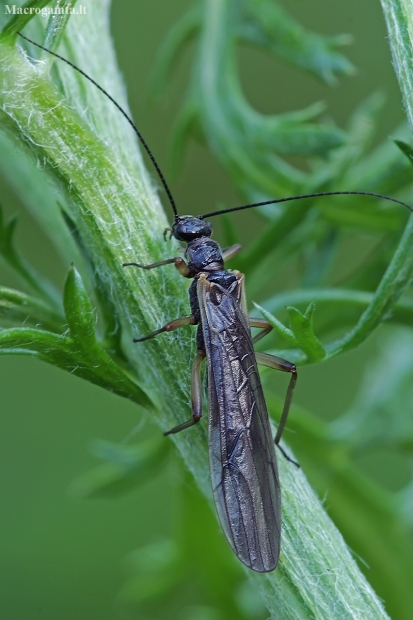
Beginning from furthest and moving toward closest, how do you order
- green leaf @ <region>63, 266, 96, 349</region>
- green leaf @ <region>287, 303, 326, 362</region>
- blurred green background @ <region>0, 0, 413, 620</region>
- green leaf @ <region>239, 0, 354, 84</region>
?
blurred green background @ <region>0, 0, 413, 620</region>, green leaf @ <region>239, 0, 354, 84</region>, green leaf @ <region>287, 303, 326, 362</region>, green leaf @ <region>63, 266, 96, 349</region>

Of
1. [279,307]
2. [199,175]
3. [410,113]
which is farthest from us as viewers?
[199,175]

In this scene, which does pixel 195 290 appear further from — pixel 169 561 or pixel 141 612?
pixel 141 612

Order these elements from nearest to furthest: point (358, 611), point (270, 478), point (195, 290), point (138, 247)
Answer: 1. point (358, 611)
2. point (138, 247)
3. point (270, 478)
4. point (195, 290)

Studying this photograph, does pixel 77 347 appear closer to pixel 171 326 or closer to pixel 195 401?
pixel 171 326

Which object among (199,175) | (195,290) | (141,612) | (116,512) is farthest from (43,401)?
(195,290)

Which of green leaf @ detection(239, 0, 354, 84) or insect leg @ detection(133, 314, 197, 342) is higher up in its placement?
green leaf @ detection(239, 0, 354, 84)

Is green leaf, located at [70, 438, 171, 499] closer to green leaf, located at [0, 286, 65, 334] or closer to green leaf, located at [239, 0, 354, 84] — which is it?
green leaf, located at [0, 286, 65, 334]

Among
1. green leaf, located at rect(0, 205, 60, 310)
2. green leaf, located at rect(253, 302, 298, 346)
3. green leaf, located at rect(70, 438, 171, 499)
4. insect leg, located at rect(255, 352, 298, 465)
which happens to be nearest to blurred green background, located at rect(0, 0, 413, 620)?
green leaf, located at rect(70, 438, 171, 499)
